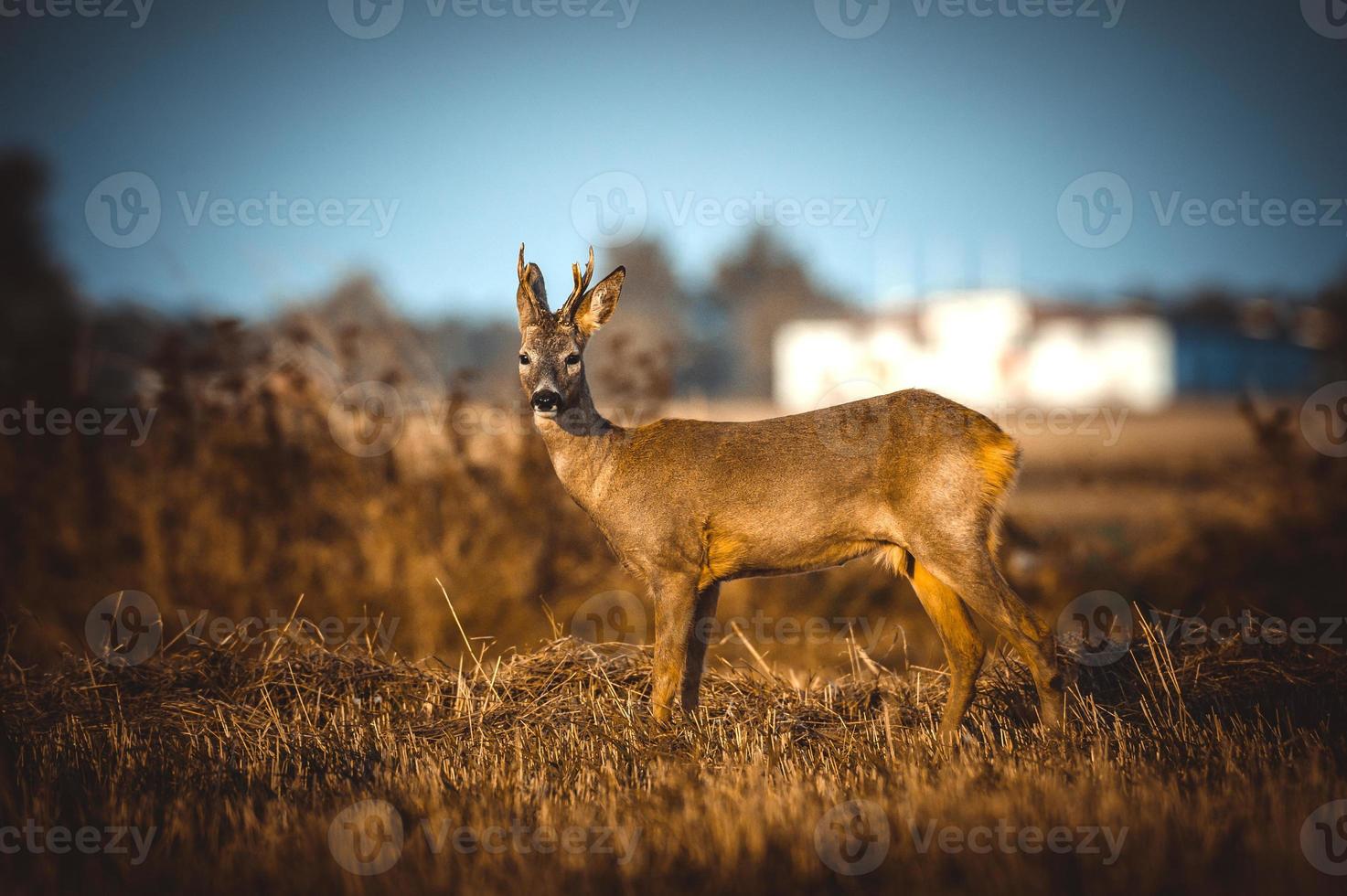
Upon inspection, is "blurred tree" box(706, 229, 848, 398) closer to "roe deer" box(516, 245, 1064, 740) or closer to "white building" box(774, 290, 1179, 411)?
"white building" box(774, 290, 1179, 411)

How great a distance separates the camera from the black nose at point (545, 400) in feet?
18.0

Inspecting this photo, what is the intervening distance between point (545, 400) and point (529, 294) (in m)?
0.87

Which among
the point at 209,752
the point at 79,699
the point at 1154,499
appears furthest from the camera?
the point at 1154,499

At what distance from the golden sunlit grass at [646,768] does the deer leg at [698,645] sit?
0.21 m

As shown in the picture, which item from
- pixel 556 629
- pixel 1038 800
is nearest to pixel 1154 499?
pixel 556 629

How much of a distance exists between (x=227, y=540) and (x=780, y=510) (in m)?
7.78

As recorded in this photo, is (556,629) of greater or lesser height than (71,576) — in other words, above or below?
below

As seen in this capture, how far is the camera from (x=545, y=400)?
5.48 meters

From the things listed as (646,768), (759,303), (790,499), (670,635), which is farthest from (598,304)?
(759,303)

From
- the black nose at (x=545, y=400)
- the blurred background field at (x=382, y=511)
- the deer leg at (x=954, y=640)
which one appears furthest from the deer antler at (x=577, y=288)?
the blurred background field at (x=382, y=511)

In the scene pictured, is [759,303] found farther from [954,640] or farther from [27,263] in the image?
[954,640]

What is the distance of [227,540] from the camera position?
37.1ft

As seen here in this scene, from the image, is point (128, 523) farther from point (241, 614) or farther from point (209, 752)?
point (209, 752)

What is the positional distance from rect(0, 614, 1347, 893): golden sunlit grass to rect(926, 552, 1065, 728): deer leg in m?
0.17
